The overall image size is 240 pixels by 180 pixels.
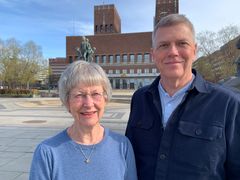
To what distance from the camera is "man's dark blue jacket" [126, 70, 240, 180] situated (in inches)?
69.6

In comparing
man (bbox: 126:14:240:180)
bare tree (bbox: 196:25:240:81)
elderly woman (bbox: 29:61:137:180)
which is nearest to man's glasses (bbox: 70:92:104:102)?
elderly woman (bbox: 29:61:137:180)

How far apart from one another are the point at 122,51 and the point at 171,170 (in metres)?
87.1

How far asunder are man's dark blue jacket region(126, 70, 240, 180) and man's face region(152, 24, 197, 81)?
0.15 metres

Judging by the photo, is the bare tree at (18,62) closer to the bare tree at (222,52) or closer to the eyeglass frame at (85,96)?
the bare tree at (222,52)

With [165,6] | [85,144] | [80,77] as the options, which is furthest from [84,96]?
[165,6]

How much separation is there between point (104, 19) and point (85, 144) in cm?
9918

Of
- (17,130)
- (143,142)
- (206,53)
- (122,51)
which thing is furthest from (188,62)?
(122,51)

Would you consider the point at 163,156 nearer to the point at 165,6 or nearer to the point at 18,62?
the point at 18,62

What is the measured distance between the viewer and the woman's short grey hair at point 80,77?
1.88m

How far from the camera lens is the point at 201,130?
182 centimetres

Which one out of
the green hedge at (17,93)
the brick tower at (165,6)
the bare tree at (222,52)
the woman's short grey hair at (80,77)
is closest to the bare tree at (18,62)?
the green hedge at (17,93)

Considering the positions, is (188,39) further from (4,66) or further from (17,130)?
(4,66)

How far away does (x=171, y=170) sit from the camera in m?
1.84

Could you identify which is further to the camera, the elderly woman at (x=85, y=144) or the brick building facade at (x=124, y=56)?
the brick building facade at (x=124, y=56)
